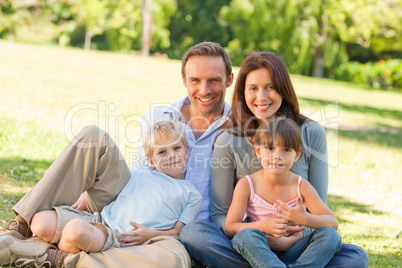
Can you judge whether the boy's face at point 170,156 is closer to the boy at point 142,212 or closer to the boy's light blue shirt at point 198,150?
the boy at point 142,212

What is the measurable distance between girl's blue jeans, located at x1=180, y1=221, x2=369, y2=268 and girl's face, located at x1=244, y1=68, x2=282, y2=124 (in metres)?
0.90

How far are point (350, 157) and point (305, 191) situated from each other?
5.85 meters

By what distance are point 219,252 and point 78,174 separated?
104cm

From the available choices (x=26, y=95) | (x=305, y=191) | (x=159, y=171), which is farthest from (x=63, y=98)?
(x=305, y=191)

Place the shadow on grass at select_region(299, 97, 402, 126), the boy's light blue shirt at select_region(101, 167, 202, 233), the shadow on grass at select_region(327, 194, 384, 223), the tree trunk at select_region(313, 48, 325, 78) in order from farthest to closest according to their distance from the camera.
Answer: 1. the tree trunk at select_region(313, 48, 325, 78)
2. the shadow on grass at select_region(299, 97, 402, 126)
3. the shadow on grass at select_region(327, 194, 384, 223)
4. the boy's light blue shirt at select_region(101, 167, 202, 233)

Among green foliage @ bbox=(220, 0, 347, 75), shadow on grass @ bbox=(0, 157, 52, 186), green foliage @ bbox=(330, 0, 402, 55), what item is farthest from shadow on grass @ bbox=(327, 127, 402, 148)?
green foliage @ bbox=(220, 0, 347, 75)

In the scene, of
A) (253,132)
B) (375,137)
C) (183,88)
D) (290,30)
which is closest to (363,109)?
(375,137)

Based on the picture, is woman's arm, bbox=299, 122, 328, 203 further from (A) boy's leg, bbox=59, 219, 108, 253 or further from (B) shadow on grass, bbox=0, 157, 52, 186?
(B) shadow on grass, bbox=0, 157, 52, 186

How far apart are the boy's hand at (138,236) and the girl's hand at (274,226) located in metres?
0.74

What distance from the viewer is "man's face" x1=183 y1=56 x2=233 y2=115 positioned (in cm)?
401

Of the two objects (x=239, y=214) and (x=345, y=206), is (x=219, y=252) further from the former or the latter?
(x=345, y=206)

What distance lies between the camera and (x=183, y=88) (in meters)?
15.3

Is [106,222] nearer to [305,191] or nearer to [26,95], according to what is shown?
[305,191]

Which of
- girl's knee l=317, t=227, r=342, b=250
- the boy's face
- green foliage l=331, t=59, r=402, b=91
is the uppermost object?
green foliage l=331, t=59, r=402, b=91
